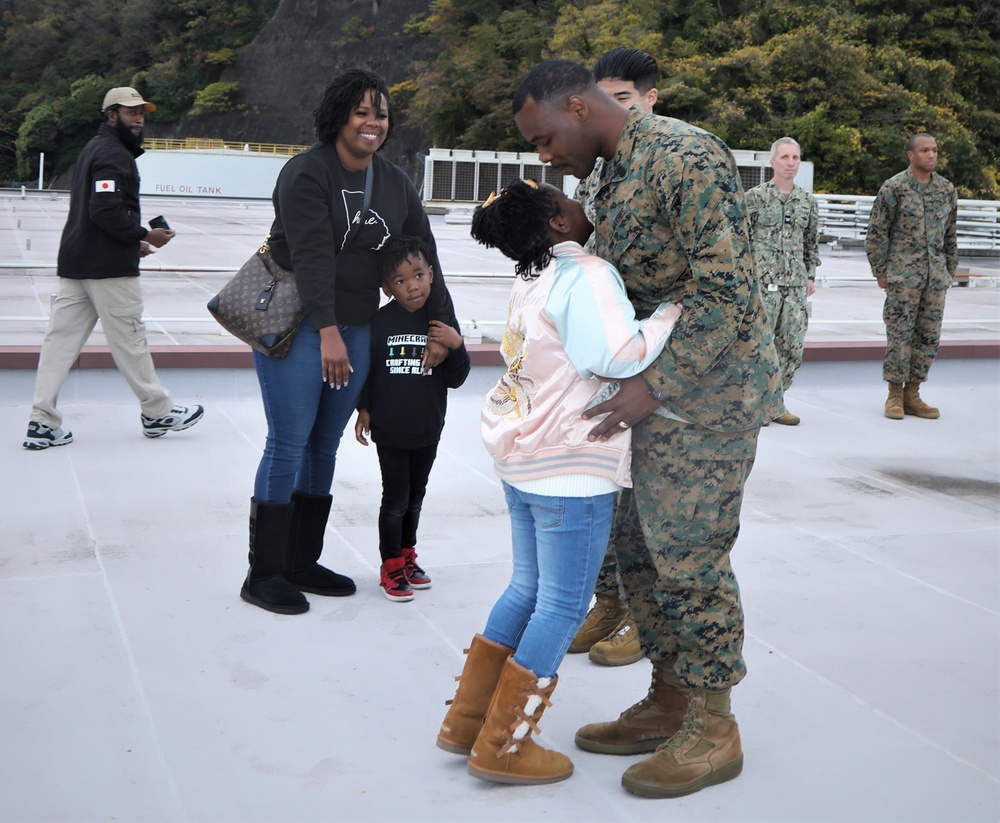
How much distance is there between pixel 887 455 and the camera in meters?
6.29

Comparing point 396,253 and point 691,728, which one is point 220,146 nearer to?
point 396,253

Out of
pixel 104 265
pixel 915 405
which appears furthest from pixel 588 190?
pixel 915 405

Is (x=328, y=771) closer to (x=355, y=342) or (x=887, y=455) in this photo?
(x=355, y=342)

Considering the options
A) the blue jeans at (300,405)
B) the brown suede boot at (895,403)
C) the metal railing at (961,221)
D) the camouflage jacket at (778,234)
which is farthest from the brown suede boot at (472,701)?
the metal railing at (961,221)

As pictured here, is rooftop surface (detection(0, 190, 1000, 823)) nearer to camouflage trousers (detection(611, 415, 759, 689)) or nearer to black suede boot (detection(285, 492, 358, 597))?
black suede boot (detection(285, 492, 358, 597))

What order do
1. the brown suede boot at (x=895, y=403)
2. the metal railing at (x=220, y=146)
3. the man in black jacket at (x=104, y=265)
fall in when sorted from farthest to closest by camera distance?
the metal railing at (x=220, y=146), the brown suede boot at (x=895, y=403), the man in black jacket at (x=104, y=265)

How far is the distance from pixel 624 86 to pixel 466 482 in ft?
7.27

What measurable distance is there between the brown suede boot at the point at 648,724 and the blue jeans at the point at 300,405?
1376mm

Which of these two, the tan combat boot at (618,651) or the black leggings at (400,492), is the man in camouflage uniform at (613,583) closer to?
the tan combat boot at (618,651)

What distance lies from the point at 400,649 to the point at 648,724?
3.03 ft

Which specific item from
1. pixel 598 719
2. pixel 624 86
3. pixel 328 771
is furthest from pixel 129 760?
pixel 624 86

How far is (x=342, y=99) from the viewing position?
3.51 m

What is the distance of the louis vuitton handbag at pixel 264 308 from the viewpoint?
11.6ft

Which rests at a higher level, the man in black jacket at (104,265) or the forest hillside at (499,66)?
the forest hillside at (499,66)
